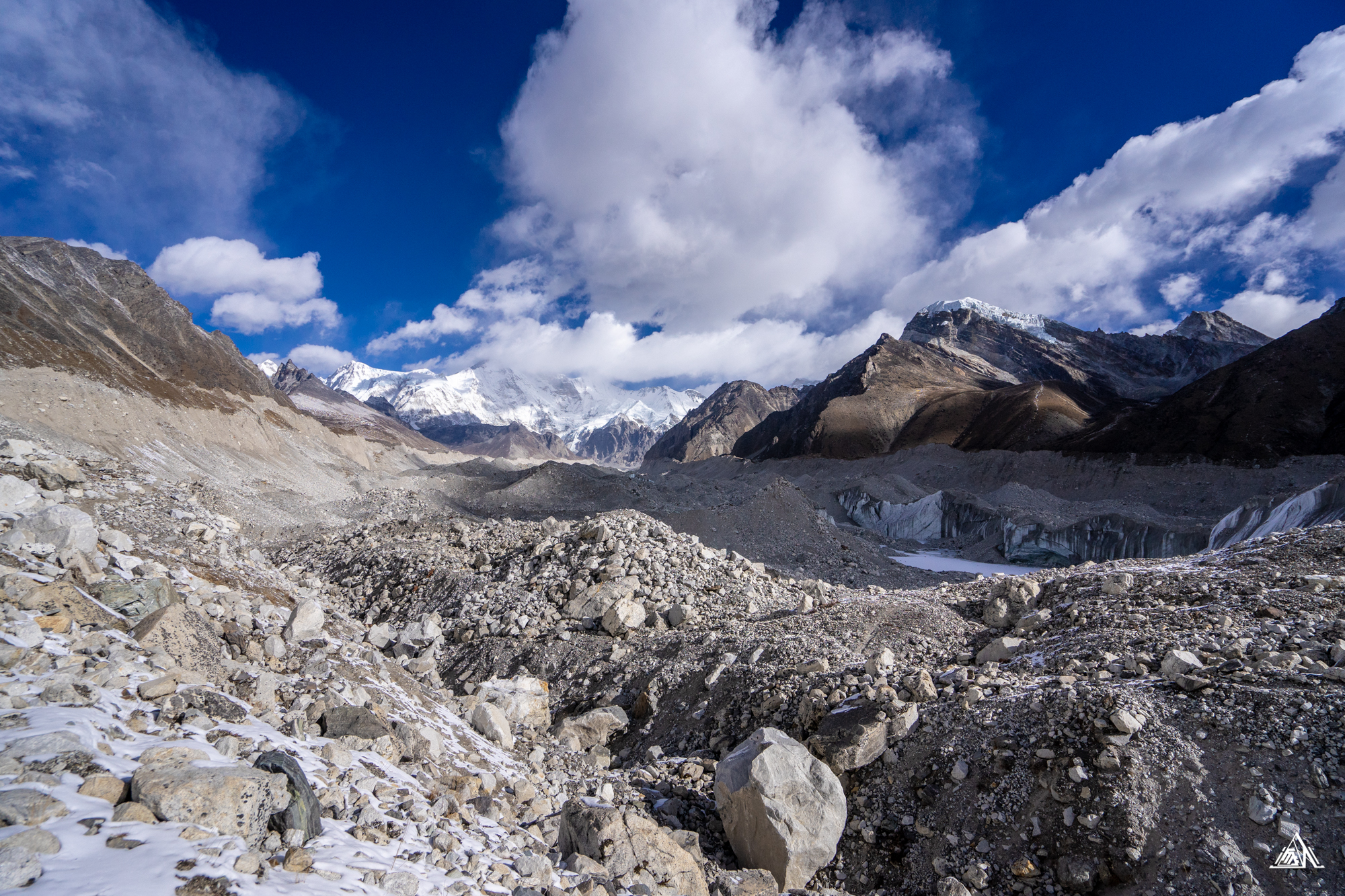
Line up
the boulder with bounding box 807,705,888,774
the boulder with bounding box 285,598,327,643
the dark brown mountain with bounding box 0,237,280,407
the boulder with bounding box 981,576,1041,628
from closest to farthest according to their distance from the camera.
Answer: the boulder with bounding box 807,705,888,774
the boulder with bounding box 285,598,327,643
the boulder with bounding box 981,576,1041,628
the dark brown mountain with bounding box 0,237,280,407

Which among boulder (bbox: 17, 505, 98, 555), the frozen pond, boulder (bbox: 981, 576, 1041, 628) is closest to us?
boulder (bbox: 17, 505, 98, 555)

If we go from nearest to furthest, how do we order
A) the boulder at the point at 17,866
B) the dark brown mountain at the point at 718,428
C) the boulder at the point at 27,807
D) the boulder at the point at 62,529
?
the boulder at the point at 17,866 < the boulder at the point at 27,807 < the boulder at the point at 62,529 < the dark brown mountain at the point at 718,428

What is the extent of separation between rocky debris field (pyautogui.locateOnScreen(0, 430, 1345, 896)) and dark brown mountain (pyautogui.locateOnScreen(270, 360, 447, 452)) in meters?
112

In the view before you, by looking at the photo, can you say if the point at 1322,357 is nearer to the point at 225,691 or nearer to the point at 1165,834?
the point at 1165,834

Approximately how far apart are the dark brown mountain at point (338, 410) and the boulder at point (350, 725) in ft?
374

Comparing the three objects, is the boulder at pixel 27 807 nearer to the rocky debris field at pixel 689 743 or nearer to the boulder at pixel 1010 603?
the rocky debris field at pixel 689 743

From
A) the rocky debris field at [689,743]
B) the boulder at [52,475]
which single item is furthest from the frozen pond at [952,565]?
the boulder at [52,475]

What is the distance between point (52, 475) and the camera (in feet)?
32.9

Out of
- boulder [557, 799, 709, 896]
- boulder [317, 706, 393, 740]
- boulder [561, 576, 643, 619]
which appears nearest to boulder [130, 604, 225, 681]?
boulder [317, 706, 393, 740]

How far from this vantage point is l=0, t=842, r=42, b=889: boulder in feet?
6.97

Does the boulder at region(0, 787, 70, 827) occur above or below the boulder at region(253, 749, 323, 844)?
above

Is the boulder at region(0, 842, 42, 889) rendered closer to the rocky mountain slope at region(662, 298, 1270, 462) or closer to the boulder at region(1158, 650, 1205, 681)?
the boulder at region(1158, 650, 1205, 681)

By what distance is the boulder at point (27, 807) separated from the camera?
2.42m

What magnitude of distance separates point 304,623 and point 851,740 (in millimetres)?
6375
